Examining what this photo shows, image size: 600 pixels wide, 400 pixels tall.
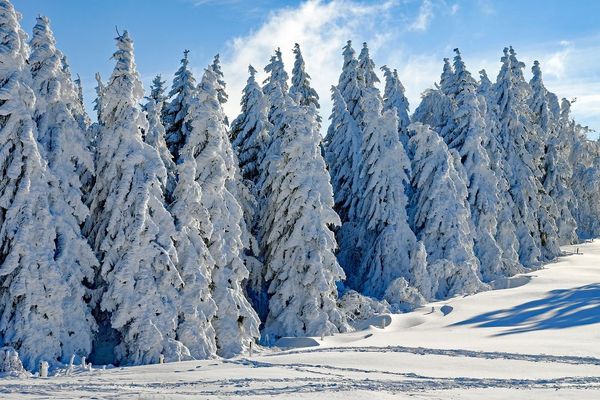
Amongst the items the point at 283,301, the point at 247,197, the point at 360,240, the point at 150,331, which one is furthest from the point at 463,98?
the point at 150,331

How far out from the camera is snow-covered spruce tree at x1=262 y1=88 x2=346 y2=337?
31234 mm

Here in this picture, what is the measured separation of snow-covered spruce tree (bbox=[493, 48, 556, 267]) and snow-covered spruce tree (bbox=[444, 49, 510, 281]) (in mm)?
4946

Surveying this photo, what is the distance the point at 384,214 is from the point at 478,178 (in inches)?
353

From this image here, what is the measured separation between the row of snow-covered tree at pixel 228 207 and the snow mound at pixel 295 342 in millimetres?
1073

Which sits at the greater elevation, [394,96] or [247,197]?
[394,96]

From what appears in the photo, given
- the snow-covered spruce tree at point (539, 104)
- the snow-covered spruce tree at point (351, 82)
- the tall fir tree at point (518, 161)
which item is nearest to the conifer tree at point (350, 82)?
the snow-covered spruce tree at point (351, 82)

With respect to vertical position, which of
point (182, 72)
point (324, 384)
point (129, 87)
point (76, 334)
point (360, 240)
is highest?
point (182, 72)

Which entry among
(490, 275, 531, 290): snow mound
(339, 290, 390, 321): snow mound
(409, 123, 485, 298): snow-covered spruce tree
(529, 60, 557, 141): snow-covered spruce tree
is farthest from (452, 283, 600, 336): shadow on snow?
(529, 60, 557, 141): snow-covered spruce tree

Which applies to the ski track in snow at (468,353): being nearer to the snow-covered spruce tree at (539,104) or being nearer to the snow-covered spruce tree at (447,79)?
the snow-covered spruce tree at (447,79)

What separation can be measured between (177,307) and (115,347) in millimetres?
3070

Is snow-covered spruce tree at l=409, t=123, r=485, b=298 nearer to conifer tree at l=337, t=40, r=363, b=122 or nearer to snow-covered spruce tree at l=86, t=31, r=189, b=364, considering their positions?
conifer tree at l=337, t=40, r=363, b=122

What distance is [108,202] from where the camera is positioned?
27109 millimetres

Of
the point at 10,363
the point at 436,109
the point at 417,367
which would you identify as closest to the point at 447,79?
the point at 436,109

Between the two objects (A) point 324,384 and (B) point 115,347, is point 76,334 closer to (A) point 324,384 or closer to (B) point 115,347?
(B) point 115,347
